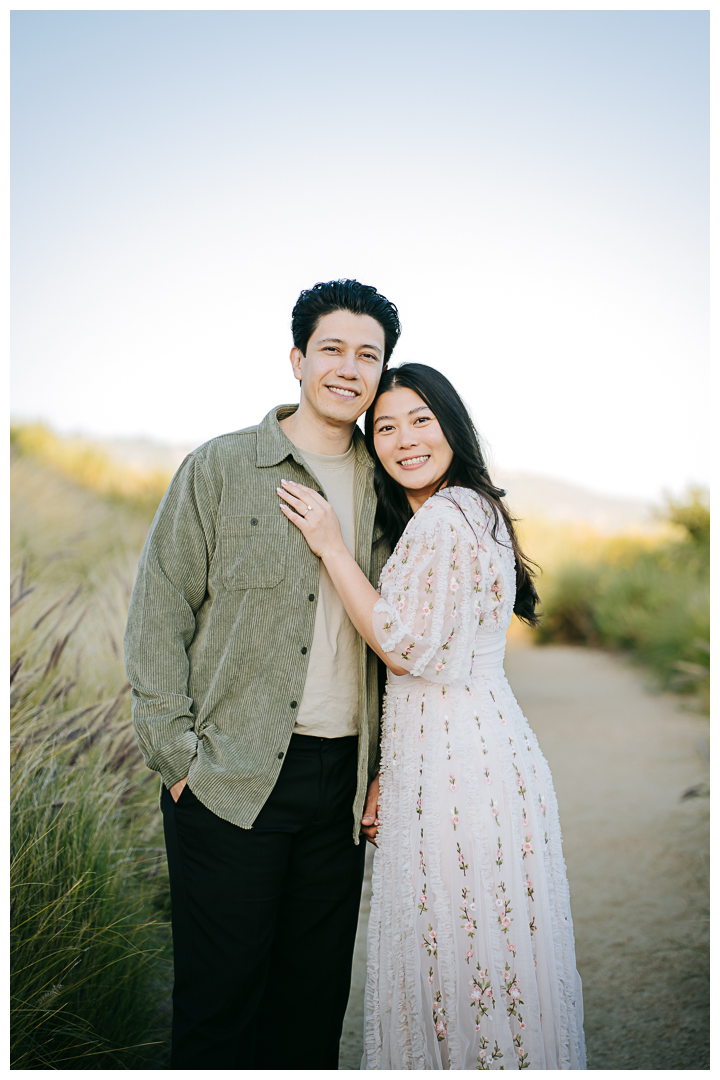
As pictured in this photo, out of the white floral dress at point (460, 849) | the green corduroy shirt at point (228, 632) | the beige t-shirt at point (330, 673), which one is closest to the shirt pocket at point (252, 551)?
the green corduroy shirt at point (228, 632)

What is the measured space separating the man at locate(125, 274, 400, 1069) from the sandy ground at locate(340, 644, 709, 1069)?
3.68ft

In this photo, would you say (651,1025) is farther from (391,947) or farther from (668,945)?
(391,947)

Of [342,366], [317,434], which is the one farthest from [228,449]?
[342,366]

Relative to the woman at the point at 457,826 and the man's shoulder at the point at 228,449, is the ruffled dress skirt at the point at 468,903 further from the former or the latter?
the man's shoulder at the point at 228,449

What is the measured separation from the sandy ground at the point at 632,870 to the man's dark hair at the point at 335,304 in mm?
2783

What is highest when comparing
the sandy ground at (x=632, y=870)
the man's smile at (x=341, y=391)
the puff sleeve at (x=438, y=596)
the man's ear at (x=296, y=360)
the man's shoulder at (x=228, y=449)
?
the man's ear at (x=296, y=360)

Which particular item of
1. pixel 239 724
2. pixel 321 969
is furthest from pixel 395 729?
pixel 321 969

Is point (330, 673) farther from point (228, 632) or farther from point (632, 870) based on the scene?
point (632, 870)

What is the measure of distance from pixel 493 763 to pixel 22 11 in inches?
107

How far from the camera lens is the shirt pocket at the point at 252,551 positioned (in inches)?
87.2

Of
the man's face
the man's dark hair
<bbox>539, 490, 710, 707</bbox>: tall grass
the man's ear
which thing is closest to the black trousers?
the man's face

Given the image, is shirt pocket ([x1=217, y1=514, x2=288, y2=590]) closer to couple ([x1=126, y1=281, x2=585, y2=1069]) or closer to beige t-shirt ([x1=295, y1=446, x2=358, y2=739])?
couple ([x1=126, y1=281, x2=585, y2=1069])

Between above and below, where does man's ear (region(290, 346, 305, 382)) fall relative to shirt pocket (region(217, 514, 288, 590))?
above

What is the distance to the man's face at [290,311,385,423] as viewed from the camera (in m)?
2.34
